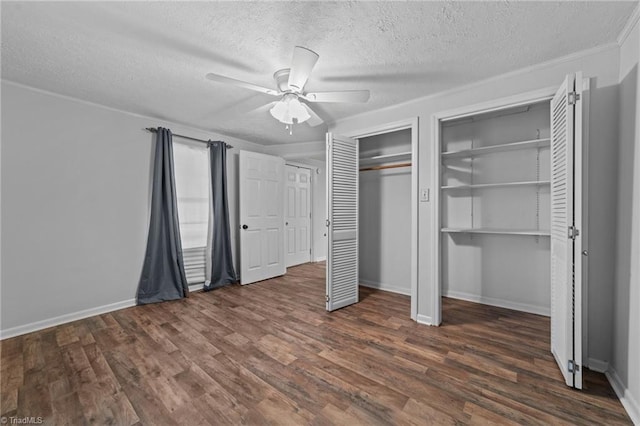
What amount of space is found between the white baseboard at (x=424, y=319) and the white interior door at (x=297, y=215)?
331 cm

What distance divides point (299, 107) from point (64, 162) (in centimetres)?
270

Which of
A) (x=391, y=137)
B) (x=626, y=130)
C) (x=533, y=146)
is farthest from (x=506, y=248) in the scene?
(x=391, y=137)

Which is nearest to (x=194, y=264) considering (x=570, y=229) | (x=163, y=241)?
(x=163, y=241)

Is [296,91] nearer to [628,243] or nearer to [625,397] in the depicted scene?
[628,243]

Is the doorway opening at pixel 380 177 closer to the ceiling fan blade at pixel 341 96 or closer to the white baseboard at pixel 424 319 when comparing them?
the white baseboard at pixel 424 319

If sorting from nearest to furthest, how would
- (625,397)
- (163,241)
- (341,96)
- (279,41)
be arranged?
(625,397), (279,41), (341,96), (163,241)

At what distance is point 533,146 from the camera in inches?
119

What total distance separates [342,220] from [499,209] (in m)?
1.92

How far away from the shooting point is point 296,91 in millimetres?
2240

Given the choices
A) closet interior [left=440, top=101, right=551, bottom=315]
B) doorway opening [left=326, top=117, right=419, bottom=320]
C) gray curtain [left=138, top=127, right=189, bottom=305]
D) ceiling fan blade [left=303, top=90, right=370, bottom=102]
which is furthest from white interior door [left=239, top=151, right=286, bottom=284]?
closet interior [left=440, top=101, right=551, bottom=315]

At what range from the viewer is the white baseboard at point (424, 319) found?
9.42 feet

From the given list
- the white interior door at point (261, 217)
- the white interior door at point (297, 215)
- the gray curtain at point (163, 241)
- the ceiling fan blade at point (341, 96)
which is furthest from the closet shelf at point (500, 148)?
the gray curtain at point (163, 241)

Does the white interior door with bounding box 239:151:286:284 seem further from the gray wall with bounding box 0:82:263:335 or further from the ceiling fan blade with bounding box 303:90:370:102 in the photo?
the ceiling fan blade with bounding box 303:90:370:102

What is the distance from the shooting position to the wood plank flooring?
164 centimetres
